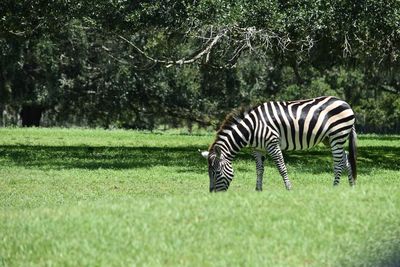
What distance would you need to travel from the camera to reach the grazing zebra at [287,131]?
14.5 meters

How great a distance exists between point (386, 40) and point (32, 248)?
56.9 ft

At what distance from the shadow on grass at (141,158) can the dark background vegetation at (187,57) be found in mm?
3035

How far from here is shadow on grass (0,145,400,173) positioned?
871 inches

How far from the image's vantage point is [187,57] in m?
26.9

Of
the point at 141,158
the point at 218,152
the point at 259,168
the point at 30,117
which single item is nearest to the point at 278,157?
the point at 259,168

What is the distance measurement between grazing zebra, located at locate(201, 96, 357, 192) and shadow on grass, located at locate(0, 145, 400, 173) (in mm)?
5579

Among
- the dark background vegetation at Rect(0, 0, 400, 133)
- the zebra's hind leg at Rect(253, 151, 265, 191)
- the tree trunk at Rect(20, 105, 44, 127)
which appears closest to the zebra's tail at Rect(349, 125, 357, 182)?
the zebra's hind leg at Rect(253, 151, 265, 191)

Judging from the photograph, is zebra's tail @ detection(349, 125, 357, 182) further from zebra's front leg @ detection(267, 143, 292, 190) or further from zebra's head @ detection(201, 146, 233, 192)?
zebra's head @ detection(201, 146, 233, 192)

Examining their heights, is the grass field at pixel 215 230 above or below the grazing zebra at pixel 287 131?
below

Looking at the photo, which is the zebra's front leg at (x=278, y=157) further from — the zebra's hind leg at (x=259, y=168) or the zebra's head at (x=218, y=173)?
the zebra's head at (x=218, y=173)

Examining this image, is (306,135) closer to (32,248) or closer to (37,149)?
(32,248)

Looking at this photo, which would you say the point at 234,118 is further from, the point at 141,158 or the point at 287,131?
the point at 141,158

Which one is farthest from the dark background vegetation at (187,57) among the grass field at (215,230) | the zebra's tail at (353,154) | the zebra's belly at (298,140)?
the grass field at (215,230)

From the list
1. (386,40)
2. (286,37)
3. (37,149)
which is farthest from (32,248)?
(37,149)
